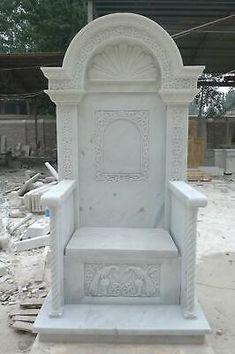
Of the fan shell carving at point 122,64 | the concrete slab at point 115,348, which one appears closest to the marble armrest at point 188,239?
the concrete slab at point 115,348

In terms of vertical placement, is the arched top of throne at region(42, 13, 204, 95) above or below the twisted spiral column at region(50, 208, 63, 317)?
above

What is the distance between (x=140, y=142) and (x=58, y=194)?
3.33ft

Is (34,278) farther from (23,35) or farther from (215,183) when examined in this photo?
(23,35)

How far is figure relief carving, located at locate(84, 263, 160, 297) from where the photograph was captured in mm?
2508

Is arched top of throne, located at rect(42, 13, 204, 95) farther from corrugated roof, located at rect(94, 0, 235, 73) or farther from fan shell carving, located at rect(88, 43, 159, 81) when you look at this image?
corrugated roof, located at rect(94, 0, 235, 73)

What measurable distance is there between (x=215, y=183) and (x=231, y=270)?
5.81 metres

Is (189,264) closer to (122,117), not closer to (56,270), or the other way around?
(56,270)

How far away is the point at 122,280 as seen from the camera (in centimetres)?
253

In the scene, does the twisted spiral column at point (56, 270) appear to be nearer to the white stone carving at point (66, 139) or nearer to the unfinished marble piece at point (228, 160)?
the white stone carving at point (66, 139)

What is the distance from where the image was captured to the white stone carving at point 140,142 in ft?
9.95

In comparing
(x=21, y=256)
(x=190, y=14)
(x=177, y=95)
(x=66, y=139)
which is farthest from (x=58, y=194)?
(x=190, y=14)

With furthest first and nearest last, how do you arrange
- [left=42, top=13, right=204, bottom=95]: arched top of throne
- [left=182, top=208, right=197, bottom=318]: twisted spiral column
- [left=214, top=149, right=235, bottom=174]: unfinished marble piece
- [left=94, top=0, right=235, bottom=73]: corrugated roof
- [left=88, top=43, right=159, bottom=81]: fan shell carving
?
[left=214, top=149, right=235, bottom=174]: unfinished marble piece → [left=94, top=0, right=235, bottom=73]: corrugated roof → [left=88, top=43, right=159, bottom=81]: fan shell carving → [left=42, top=13, right=204, bottom=95]: arched top of throne → [left=182, top=208, right=197, bottom=318]: twisted spiral column

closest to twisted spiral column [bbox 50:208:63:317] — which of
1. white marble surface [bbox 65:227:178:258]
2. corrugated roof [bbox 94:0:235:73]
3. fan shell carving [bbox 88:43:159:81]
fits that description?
white marble surface [bbox 65:227:178:258]

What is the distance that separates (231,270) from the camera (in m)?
3.78
